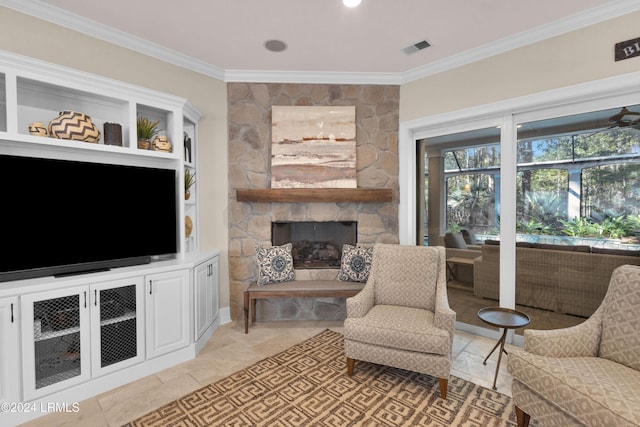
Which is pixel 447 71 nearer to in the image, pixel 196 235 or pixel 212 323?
pixel 196 235

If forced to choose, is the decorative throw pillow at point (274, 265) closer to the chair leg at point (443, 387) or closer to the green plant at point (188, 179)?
the green plant at point (188, 179)

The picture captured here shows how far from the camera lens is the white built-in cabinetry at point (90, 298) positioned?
6.31 feet

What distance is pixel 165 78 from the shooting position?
3061mm

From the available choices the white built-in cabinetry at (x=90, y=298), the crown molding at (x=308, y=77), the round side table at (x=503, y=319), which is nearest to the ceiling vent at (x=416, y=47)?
the crown molding at (x=308, y=77)

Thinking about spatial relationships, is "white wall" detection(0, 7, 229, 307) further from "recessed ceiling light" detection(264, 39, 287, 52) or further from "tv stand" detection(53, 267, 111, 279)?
"tv stand" detection(53, 267, 111, 279)

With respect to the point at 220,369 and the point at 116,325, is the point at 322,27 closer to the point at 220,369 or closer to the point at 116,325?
the point at 116,325

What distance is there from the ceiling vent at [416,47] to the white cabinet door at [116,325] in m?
3.22

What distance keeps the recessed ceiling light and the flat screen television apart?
5.00ft

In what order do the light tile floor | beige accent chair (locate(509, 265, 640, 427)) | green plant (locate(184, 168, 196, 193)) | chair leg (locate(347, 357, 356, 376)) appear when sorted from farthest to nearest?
green plant (locate(184, 168, 196, 193)) < chair leg (locate(347, 357, 356, 376)) < the light tile floor < beige accent chair (locate(509, 265, 640, 427))

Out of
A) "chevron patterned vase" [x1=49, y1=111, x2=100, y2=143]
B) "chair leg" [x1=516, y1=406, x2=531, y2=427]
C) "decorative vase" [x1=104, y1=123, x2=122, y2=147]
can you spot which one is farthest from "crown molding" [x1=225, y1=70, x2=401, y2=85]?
"chair leg" [x1=516, y1=406, x2=531, y2=427]

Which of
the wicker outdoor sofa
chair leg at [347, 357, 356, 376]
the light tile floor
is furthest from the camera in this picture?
the wicker outdoor sofa

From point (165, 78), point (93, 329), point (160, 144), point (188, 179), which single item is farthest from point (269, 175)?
point (93, 329)

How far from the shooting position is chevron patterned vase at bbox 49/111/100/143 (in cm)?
222

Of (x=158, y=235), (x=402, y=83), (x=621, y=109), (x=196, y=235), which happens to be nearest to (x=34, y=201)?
(x=158, y=235)
